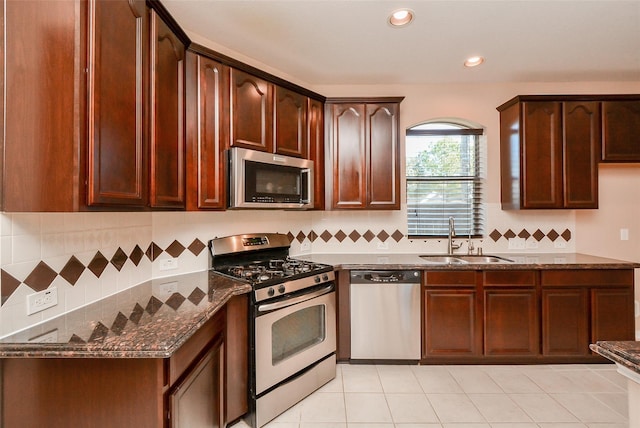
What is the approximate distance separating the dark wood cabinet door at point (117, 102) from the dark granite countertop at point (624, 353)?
1.85m

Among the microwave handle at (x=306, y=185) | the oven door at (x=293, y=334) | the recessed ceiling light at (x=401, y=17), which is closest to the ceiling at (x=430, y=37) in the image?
the recessed ceiling light at (x=401, y=17)

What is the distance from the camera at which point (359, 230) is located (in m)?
3.23

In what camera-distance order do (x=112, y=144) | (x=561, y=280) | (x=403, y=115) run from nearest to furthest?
(x=112, y=144), (x=561, y=280), (x=403, y=115)

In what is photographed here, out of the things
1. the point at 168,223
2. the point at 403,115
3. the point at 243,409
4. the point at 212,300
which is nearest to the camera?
the point at 212,300

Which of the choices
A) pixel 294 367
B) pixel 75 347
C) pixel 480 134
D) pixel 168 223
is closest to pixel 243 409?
pixel 294 367

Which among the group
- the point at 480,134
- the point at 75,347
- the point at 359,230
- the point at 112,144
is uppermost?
the point at 480,134

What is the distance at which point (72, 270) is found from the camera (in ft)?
4.88

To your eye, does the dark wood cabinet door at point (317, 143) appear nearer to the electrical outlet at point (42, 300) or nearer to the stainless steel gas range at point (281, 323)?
the stainless steel gas range at point (281, 323)

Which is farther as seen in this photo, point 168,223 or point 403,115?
point 403,115

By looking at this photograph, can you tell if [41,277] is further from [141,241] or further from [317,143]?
[317,143]

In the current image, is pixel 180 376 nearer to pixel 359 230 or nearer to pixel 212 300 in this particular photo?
pixel 212 300

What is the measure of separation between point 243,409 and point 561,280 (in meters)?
→ 2.67

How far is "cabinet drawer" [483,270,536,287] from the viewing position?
258cm

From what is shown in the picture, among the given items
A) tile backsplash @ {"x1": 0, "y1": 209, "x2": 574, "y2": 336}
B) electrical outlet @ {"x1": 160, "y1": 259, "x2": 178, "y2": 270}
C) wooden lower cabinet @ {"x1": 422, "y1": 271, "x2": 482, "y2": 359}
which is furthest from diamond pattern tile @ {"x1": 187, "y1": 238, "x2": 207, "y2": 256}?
wooden lower cabinet @ {"x1": 422, "y1": 271, "x2": 482, "y2": 359}
